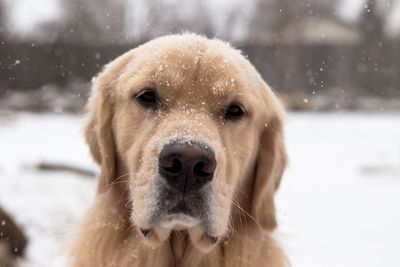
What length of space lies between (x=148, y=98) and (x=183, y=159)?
82 cm

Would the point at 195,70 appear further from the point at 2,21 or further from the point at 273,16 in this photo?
the point at 273,16

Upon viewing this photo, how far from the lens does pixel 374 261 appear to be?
621 centimetres

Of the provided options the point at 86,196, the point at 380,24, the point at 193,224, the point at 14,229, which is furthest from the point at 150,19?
the point at 380,24

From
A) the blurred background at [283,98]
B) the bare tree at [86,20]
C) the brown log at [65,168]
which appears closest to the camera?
the blurred background at [283,98]

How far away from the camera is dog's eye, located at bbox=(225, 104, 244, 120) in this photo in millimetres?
3500

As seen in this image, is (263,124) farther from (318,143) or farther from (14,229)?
(318,143)

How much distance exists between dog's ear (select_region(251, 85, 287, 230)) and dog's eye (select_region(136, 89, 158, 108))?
88cm

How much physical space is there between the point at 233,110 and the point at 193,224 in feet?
2.81

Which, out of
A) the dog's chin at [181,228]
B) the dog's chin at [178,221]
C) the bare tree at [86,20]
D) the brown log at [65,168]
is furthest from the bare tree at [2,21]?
the dog's chin at [178,221]

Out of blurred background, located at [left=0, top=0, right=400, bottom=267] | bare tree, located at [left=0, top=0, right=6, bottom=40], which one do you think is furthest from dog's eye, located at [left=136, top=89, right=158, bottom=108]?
bare tree, located at [left=0, top=0, right=6, bottom=40]

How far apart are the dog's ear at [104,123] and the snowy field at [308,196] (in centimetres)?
28

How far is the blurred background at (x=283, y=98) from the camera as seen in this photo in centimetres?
695

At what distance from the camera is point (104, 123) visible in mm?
3807

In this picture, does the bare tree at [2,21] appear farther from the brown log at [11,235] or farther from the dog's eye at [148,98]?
the dog's eye at [148,98]
